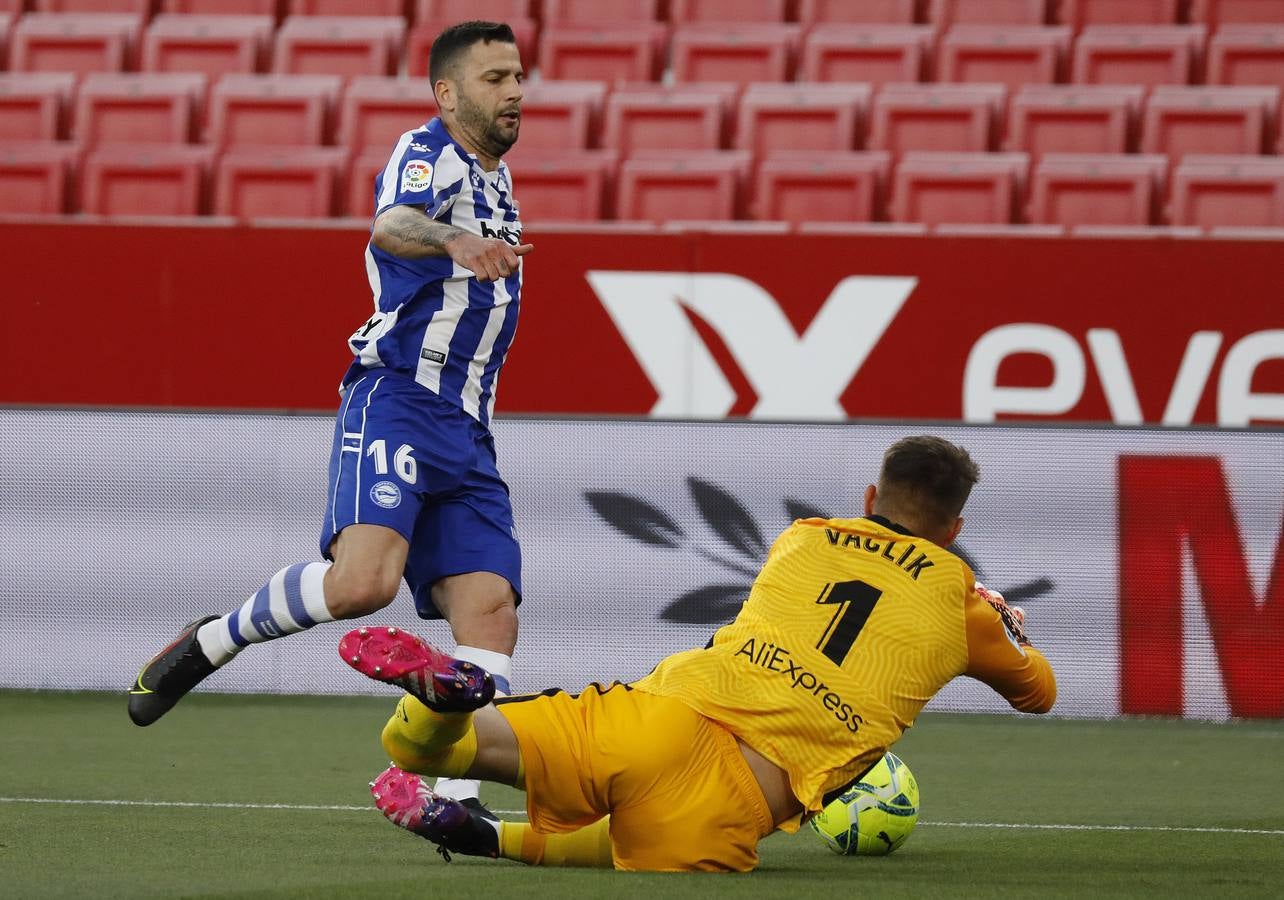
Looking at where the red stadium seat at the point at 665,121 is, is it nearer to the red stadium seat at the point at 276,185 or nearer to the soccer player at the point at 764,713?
the red stadium seat at the point at 276,185

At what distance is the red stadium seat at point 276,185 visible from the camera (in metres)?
9.13

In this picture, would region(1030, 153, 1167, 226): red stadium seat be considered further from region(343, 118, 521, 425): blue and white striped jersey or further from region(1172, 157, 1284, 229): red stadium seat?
region(343, 118, 521, 425): blue and white striped jersey

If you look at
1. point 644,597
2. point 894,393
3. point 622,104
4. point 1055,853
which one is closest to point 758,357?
point 894,393

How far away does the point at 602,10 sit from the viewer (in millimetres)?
10578

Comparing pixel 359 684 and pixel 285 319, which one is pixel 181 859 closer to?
pixel 359 684

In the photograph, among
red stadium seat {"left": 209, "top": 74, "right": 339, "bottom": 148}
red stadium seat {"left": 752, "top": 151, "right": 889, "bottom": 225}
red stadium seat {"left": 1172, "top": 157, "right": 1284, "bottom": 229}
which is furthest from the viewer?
red stadium seat {"left": 209, "top": 74, "right": 339, "bottom": 148}

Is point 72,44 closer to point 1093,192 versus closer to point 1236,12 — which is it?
point 1093,192

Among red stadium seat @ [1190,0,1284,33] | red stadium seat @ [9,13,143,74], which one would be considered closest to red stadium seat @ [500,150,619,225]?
red stadium seat @ [9,13,143,74]

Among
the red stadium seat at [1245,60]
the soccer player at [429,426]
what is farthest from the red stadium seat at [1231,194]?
the soccer player at [429,426]

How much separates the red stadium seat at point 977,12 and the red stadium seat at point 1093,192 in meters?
1.71

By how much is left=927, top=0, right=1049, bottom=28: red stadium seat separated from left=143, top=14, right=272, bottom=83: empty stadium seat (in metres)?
3.66

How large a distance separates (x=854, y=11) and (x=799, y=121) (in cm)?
122

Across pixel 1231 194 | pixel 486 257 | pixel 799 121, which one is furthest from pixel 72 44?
pixel 486 257

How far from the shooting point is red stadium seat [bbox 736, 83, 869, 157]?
31.1 feet
